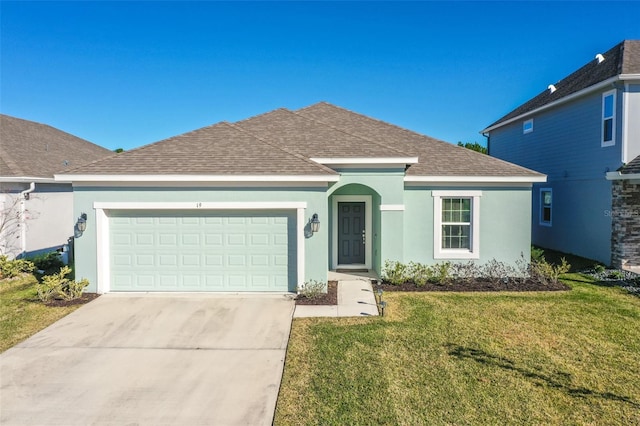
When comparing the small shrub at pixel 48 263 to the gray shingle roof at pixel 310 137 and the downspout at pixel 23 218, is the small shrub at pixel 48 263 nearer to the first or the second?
the downspout at pixel 23 218

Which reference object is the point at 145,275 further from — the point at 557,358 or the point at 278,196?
the point at 557,358

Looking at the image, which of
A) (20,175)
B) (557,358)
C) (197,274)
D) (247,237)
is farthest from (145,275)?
(557,358)

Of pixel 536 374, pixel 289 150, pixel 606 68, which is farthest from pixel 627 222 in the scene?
pixel 289 150

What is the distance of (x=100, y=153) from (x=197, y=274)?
16.7m

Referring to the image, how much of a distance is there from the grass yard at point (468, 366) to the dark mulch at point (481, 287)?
1.36m

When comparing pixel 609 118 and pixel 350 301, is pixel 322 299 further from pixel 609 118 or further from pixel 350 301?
pixel 609 118

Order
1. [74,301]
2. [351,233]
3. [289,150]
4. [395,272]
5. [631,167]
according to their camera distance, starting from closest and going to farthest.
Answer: [74,301] → [395,272] → [289,150] → [631,167] → [351,233]

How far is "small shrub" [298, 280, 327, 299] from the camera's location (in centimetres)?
923

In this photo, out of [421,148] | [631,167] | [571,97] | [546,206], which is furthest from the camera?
[546,206]

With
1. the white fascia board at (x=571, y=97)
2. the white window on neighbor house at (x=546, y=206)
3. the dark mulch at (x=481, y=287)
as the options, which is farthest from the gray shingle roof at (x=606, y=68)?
the dark mulch at (x=481, y=287)

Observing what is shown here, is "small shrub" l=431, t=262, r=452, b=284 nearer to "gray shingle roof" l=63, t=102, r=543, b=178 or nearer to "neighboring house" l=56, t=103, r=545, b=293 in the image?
"neighboring house" l=56, t=103, r=545, b=293

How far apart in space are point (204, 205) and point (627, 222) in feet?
43.4

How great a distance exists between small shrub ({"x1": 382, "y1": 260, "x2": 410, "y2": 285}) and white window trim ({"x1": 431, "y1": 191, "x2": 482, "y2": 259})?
53.1 inches

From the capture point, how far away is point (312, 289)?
30.8ft
